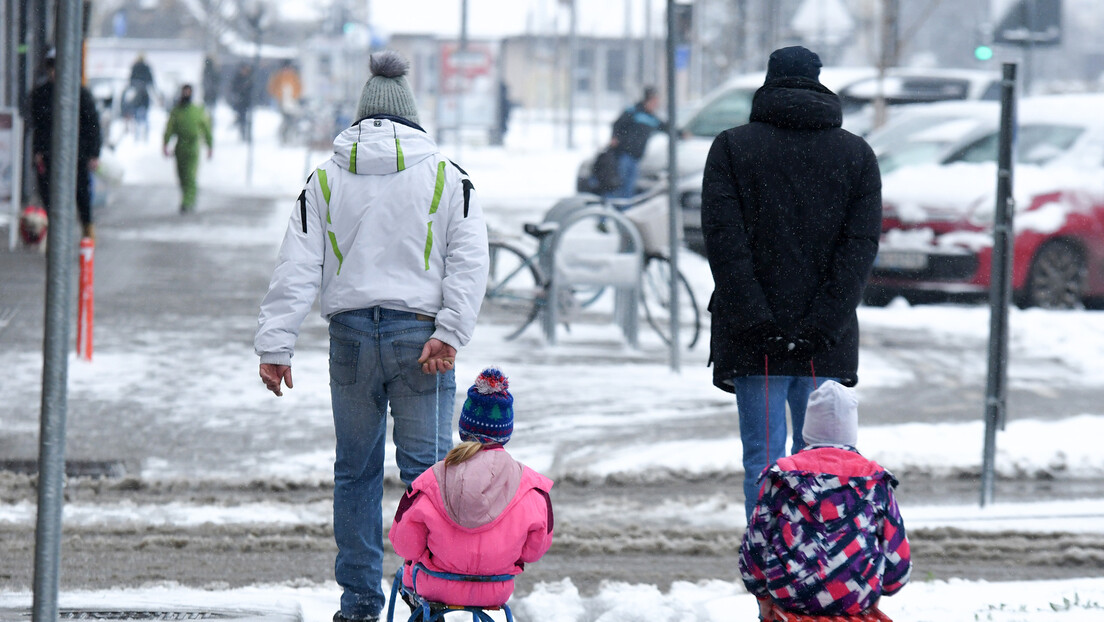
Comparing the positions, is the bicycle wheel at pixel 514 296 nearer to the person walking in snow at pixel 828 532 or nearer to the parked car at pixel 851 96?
the person walking in snow at pixel 828 532

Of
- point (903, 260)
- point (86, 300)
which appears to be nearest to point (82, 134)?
point (86, 300)

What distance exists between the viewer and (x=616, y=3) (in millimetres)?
64812

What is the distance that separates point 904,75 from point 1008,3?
589cm

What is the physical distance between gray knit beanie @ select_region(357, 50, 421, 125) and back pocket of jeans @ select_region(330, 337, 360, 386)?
68 cm

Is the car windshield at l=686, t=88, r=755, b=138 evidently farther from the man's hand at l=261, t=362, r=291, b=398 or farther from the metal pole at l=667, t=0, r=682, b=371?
the man's hand at l=261, t=362, r=291, b=398

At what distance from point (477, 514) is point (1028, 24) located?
1289 centimetres

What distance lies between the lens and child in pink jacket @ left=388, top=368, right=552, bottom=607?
151 inches

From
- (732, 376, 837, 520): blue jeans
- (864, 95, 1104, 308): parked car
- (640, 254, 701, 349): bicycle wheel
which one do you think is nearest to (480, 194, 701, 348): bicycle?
(640, 254, 701, 349): bicycle wheel

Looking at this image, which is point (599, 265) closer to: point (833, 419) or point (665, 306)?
point (665, 306)

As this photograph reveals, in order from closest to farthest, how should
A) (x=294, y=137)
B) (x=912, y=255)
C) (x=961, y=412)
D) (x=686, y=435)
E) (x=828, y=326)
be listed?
(x=828, y=326)
(x=686, y=435)
(x=961, y=412)
(x=912, y=255)
(x=294, y=137)

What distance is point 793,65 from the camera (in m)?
4.60

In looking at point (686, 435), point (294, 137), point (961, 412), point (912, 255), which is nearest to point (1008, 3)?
point (912, 255)

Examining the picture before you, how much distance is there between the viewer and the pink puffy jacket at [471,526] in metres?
3.84

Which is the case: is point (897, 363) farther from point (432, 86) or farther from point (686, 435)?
point (432, 86)
